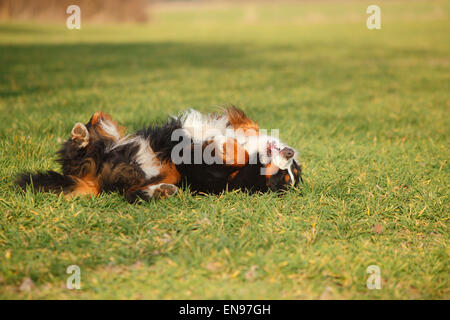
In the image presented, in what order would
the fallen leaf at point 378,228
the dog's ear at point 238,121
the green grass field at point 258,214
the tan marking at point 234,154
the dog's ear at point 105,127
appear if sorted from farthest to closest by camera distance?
the dog's ear at point 238,121 < the dog's ear at point 105,127 < the tan marking at point 234,154 < the fallen leaf at point 378,228 < the green grass field at point 258,214

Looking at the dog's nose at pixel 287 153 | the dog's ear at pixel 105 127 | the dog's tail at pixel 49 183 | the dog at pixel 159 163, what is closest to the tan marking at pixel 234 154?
the dog at pixel 159 163

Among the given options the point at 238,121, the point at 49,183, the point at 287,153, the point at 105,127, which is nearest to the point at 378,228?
the point at 287,153

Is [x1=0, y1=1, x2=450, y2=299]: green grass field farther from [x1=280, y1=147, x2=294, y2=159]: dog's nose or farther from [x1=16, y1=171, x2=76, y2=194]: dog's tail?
[x1=280, y1=147, x2=294, y2=159]: dog's nose

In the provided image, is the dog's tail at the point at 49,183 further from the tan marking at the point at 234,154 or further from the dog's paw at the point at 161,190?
the tan marking at the point at 234,154

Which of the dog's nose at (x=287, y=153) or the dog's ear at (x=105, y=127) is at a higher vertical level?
the dog's ear at (x=105, y=127)

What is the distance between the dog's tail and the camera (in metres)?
2.81

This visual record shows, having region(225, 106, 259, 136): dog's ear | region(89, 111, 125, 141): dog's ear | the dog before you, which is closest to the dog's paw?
the dog

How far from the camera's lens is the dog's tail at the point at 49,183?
2.81 m

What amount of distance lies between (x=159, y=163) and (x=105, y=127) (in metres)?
0.57

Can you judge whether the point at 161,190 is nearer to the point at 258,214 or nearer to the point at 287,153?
the point at 258,214

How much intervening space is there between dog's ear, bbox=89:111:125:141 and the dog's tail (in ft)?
1.38

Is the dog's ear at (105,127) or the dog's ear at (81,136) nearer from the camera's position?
the dog's ear at (81,136)
